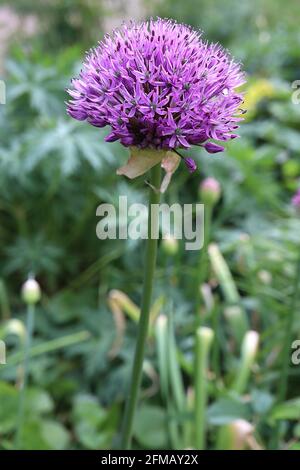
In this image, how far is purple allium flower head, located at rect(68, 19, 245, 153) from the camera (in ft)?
2.61

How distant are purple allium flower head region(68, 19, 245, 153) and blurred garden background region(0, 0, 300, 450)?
0.58 m

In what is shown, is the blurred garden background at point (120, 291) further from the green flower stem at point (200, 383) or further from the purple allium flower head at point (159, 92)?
the purple allium flower head at point (159, 92)

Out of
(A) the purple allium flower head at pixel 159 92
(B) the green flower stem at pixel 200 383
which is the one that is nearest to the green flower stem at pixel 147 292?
(A) the purple allium flower head at pixel 159 92

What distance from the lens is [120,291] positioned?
6.33 ft

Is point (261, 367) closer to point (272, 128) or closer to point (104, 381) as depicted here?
point (104, 381)

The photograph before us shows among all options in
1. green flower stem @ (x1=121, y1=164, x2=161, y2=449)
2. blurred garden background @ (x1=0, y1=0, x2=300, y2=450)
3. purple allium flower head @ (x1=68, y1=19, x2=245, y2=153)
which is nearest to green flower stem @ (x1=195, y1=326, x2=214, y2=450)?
blurred garden background @ (x1=0, y1=0, x2=300, y2=450)

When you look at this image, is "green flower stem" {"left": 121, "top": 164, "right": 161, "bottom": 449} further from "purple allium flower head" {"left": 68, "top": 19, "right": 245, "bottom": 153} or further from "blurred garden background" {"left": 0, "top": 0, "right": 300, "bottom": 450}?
"blurred garden background" {"left": 0, "top": 0, "right": 300, "bottom": 450}

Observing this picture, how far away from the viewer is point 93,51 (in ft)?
3.07

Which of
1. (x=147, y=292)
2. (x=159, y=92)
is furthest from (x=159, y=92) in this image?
(x=147, y=292)

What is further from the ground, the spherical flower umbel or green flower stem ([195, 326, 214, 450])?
the spherical flower umbel

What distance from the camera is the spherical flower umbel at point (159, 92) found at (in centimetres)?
80

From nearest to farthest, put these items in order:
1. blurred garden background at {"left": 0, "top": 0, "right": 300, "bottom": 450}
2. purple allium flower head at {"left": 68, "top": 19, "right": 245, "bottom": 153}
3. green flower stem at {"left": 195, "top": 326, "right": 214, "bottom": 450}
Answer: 1. purple allium flower head at {"left": 68, "top": 19, "right": 245, "bottom": 153}
2. green flower stem at {"left": 195, "top": 326, "right": 214, "bottom": 450}
3. blurred garden background at {"left": 0, "top": 0, "right": 300, "bottom": 450}

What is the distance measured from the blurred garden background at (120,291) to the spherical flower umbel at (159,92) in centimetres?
58

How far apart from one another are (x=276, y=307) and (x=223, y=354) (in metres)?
0.26
